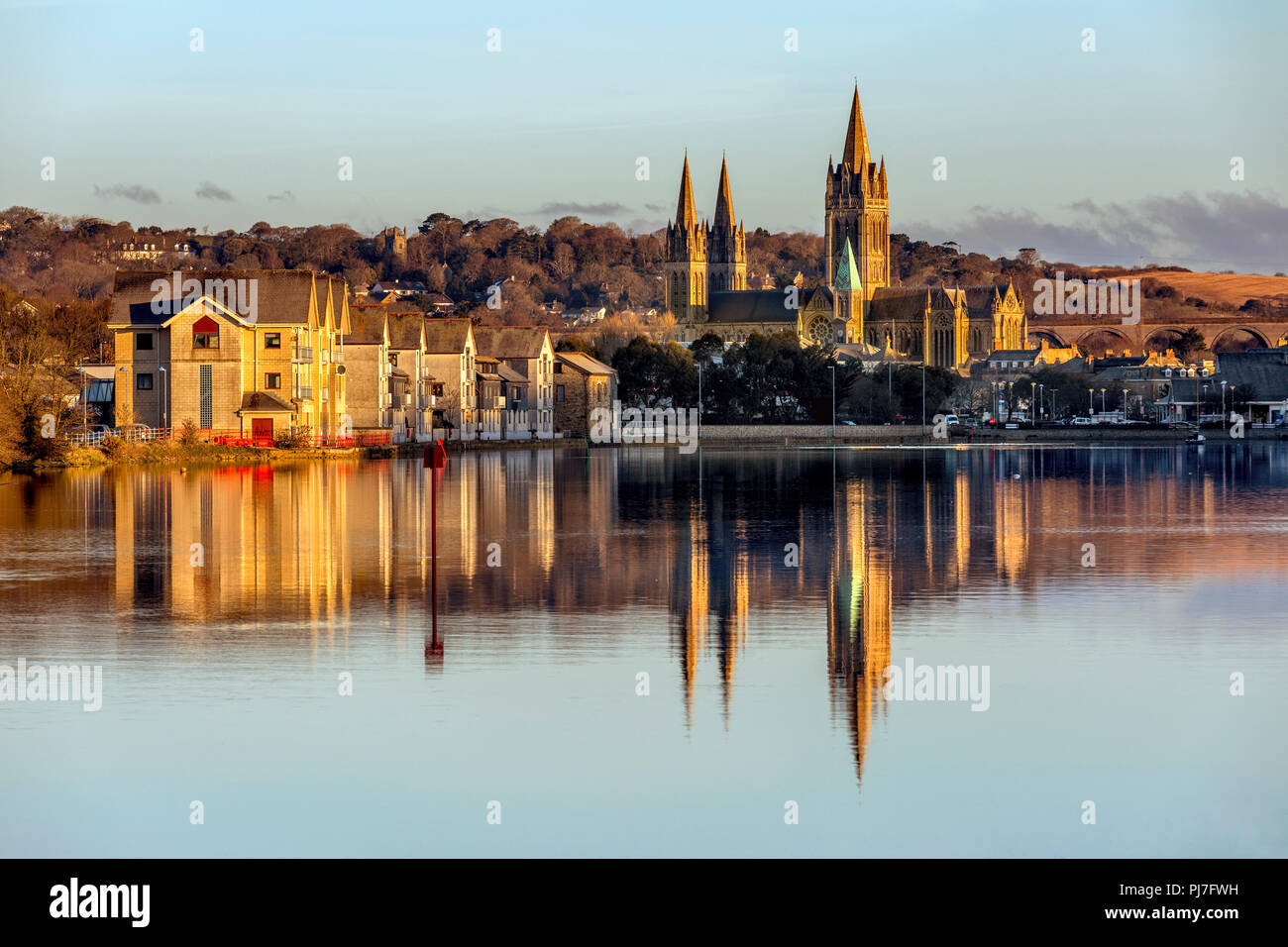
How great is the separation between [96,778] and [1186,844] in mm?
7622

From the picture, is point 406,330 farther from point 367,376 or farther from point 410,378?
point 367,376

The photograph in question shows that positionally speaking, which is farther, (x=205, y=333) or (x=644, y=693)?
(x=205, y=333)

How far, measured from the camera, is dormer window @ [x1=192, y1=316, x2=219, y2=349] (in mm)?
66750

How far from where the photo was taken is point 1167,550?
27.1m

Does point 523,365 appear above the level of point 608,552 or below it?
above

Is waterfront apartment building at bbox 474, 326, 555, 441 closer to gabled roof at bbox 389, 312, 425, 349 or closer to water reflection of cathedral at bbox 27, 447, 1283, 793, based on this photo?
gabled roof at bbox 389, 312, 425, 349

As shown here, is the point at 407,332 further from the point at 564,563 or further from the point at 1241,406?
the point at 1241,406

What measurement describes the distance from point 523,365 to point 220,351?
116 feet

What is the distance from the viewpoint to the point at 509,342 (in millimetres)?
100750

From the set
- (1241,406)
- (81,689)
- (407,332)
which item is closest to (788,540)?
(81,689)

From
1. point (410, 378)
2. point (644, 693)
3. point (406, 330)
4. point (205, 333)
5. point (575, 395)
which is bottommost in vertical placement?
point (644, 693)

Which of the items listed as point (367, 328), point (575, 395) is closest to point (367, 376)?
point (367, 328)

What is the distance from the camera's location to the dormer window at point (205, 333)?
219ft

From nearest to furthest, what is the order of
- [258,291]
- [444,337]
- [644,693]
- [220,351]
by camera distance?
A: [644,693]
[220,351]
[258,291]
[444,337]
